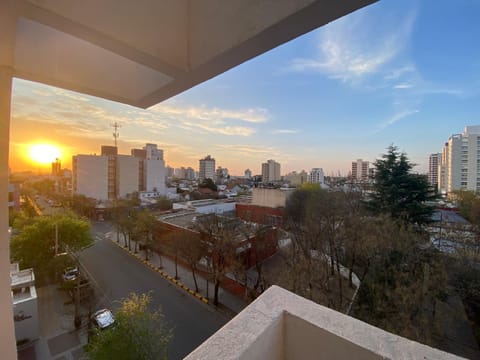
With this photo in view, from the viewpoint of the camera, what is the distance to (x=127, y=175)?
18484 mm

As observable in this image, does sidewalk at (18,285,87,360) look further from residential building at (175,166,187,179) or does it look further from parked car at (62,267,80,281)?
residential building at (175,166,187,179)

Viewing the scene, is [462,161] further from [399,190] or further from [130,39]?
[130,39]

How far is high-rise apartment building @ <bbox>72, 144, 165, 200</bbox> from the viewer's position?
1588 centimetres

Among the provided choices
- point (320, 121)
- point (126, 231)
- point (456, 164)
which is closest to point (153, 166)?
point (126, 231)

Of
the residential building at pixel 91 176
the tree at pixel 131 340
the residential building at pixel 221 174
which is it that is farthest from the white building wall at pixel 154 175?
the tree at pixel 131 340

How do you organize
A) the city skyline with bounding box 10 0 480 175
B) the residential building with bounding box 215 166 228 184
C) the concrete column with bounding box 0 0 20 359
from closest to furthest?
the concrete column with bounding box 0 0 20 359 < the city skyline with bounding box 10 0 480 175 < the residential building with bounding box 215 166 228 184

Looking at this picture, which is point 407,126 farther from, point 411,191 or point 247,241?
point 247,241

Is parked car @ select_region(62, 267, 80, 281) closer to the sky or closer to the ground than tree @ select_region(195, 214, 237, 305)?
closer to the ground

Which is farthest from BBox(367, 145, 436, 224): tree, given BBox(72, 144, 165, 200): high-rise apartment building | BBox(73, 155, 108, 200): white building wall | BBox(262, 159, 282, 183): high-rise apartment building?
BBox(262, 159, 282, 183): high-rise apartment building

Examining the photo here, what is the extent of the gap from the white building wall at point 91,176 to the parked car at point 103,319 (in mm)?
13736

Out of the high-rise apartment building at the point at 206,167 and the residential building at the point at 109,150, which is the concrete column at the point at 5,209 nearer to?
the residential building at the point at 109,150

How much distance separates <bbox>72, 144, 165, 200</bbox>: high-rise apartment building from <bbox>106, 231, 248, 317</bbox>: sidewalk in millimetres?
10505

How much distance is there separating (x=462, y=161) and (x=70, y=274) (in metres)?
14.6

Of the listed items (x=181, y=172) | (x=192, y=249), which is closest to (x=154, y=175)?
(x=192, y=249)
